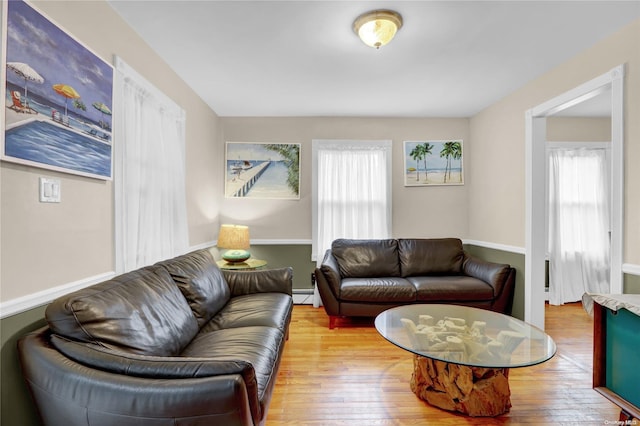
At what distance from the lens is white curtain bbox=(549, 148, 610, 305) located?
4223mm

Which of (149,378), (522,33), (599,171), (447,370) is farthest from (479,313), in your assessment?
(599,171)

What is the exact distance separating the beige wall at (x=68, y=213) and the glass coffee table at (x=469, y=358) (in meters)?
1.93

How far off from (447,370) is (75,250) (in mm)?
2307

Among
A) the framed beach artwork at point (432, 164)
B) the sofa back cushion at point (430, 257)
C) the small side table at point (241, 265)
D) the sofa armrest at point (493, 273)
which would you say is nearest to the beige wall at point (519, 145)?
the framed beach artwork at point (432, 164)

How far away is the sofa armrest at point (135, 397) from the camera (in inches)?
39.7

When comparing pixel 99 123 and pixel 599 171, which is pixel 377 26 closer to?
pixel 99 123

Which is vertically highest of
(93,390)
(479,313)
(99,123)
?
(99,123)

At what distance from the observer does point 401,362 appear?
2576 mm

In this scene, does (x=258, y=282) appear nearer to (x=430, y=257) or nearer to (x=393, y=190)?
(x=430, y=257)

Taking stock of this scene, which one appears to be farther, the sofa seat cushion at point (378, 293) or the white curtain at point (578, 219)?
the white curtain at point (578, 219)

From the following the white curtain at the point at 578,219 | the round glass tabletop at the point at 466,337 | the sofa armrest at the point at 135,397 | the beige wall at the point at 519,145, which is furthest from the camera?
the white curtain at the point at 578,219

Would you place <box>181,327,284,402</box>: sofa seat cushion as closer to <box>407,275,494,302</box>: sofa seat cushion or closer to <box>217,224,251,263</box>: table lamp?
<box>217,224,251,263</box>: table lamp

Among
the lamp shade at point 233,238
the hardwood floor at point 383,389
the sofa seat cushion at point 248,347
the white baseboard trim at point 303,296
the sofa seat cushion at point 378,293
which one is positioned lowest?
the hardwood floor at point 383,389

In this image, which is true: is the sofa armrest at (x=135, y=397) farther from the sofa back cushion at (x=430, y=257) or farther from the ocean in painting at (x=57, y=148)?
the sofa back cushion at (x=430, y=257)
